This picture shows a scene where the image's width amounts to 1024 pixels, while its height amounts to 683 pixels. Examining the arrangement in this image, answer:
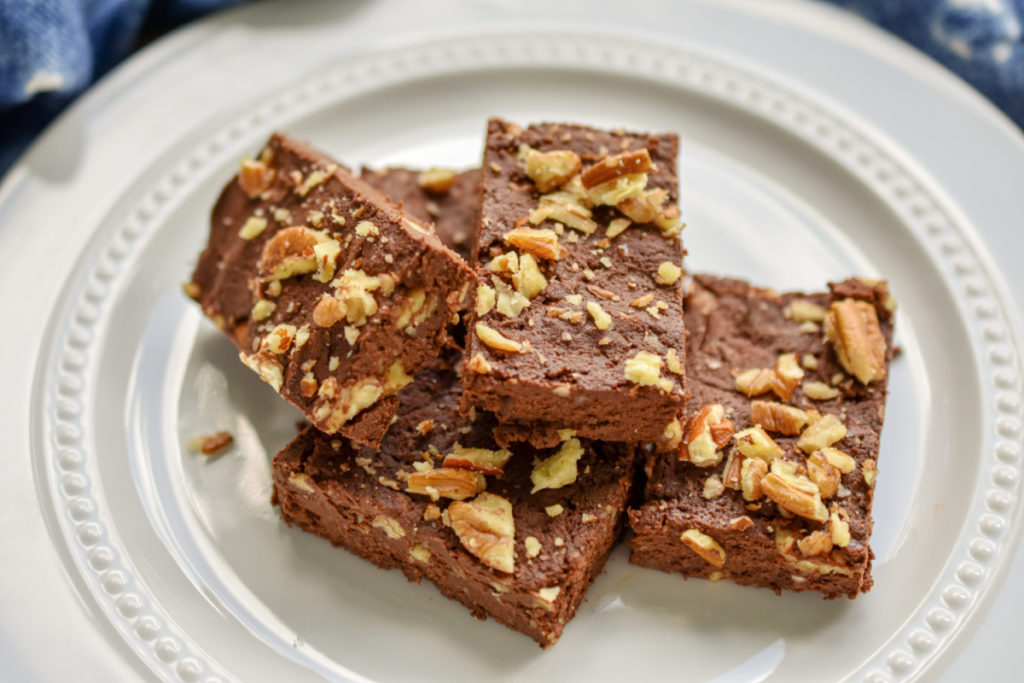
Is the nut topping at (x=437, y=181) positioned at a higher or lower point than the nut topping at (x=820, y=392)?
lower

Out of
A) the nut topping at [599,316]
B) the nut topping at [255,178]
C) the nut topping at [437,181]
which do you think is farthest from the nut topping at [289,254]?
the nut topping at [599,316]

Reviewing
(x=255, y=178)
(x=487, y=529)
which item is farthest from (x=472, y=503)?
(x=255, y=178)

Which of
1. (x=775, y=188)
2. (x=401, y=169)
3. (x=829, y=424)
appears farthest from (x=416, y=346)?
(x=775, y=188)

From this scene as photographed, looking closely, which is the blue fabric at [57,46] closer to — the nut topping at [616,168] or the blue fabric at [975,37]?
the nut topping at [616,168]

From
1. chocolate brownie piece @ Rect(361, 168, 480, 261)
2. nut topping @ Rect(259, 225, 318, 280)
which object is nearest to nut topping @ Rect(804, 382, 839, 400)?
chocolate brownie piece @ Rect(361, 168, 480, 261)

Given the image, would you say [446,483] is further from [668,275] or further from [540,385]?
[668,275]

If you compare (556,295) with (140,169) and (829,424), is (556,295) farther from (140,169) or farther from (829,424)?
(140,169)
